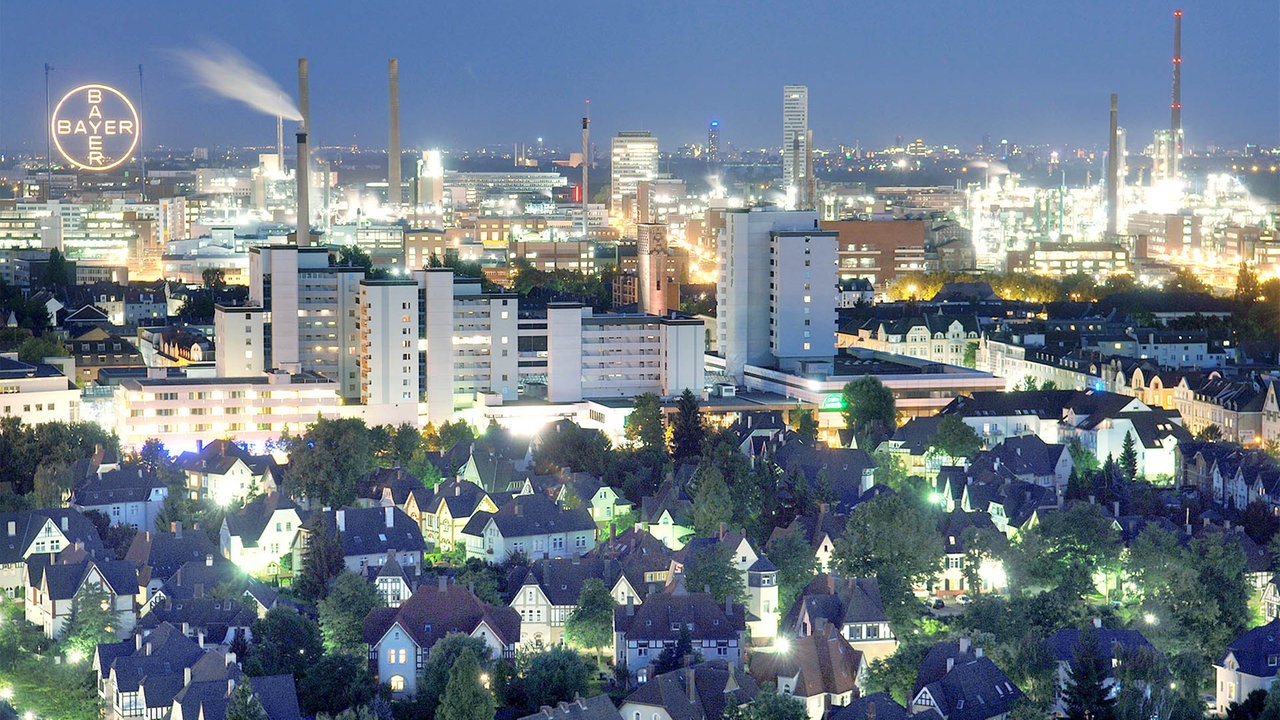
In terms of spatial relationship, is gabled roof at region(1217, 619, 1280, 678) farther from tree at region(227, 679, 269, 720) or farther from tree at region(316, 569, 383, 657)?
tree at region(227, 679, 269, 720)

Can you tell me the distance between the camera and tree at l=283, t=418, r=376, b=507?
18.4 metres

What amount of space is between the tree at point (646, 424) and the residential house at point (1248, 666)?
8.24 meters

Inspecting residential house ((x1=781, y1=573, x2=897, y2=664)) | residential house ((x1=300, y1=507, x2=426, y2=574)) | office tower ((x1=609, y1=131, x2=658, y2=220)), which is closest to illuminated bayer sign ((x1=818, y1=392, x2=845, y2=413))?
residential house ((x1=300, y1=507, x2=426, y2=574))

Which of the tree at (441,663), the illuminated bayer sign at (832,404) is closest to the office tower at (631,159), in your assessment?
the illuminated bayer sign at (832,404)

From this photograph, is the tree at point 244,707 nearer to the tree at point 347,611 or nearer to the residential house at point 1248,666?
the tree at point 347,611

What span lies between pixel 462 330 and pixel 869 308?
1080 centimetres

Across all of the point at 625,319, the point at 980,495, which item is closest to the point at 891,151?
the point at 625,319

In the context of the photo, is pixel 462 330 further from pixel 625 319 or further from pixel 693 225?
pixel 693 225

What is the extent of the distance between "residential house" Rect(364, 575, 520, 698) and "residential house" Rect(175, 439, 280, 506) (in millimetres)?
4546

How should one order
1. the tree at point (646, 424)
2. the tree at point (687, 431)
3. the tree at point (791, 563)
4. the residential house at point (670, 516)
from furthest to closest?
the tree at point (646, 424) → the tree at point (687, 431) → the residential house at point (670, 516) → the tree at point (791, 563)

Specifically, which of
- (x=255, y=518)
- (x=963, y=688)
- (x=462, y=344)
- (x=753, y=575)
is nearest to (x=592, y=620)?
(x=753, y=575)

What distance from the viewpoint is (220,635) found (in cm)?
1403

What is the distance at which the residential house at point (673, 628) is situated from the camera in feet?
45.9

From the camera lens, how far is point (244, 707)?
39.5 feet
